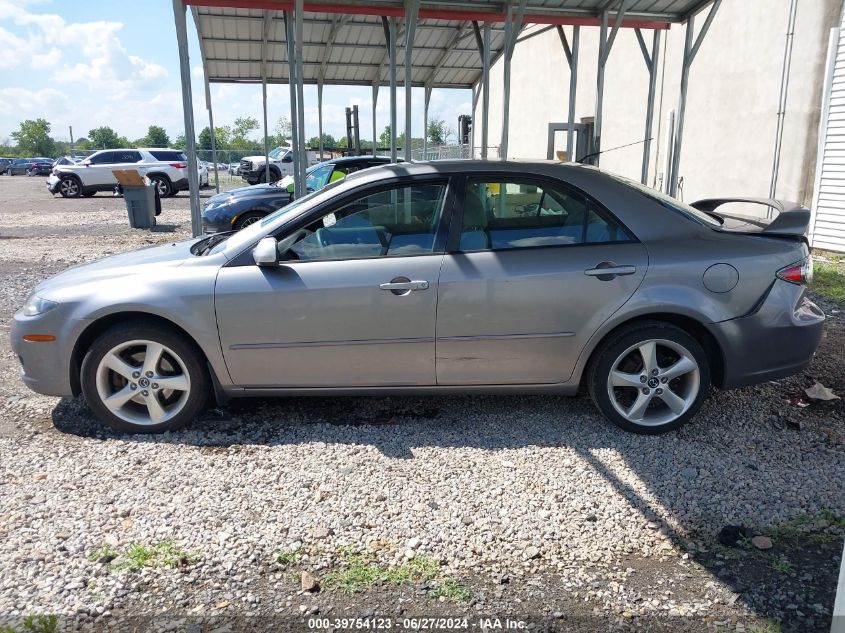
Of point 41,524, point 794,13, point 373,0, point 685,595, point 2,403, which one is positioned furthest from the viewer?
point 794,13

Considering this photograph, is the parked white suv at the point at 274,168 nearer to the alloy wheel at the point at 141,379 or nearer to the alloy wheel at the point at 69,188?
the alloy wheel at the point at 69,188

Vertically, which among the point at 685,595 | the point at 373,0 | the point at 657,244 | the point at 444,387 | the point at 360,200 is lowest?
the point at 685,595

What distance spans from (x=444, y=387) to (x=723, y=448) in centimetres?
171

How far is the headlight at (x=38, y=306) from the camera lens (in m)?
3.99

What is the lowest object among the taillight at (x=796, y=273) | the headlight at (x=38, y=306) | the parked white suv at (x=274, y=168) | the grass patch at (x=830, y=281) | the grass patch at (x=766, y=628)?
the grass patch at (x=766, y=628)

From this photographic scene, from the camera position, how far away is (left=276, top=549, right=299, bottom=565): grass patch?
2.85 m

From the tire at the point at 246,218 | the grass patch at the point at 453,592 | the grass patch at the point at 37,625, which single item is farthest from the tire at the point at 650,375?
the tire at the point at 246,218

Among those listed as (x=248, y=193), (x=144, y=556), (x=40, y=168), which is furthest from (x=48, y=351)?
(x=40, y=168)

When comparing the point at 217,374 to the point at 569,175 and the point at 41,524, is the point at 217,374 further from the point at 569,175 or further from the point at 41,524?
the point at 569,175

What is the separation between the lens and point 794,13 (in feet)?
37.7

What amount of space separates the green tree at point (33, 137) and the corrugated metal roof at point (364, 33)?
276ft

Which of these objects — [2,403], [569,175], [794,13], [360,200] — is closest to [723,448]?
[569,175]

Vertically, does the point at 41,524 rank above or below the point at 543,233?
below

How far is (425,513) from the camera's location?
3230 mm
